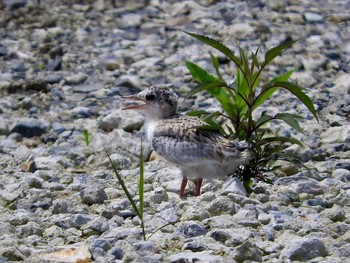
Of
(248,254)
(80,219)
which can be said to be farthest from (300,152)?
(248,254)

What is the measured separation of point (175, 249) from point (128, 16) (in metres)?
6.12

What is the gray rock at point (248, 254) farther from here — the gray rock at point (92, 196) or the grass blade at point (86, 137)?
the grass blade at point (86, 137)

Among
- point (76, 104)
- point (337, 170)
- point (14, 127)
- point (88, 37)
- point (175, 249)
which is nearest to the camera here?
point (175, 249)

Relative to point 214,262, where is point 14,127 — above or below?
below

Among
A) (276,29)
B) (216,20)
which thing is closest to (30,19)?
(216,20)

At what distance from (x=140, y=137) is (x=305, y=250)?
3137 mm

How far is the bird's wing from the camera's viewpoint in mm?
5422

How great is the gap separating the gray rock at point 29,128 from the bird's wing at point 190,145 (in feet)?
5.63

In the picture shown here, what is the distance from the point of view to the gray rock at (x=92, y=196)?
5398mm

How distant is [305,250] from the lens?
14.0 ft

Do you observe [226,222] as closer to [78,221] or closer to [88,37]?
[78,221]

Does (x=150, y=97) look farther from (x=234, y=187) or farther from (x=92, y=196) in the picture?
(x=234, y=187)

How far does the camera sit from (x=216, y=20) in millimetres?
9945

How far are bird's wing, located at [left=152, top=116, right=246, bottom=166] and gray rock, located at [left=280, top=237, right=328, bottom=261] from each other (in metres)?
1.17
